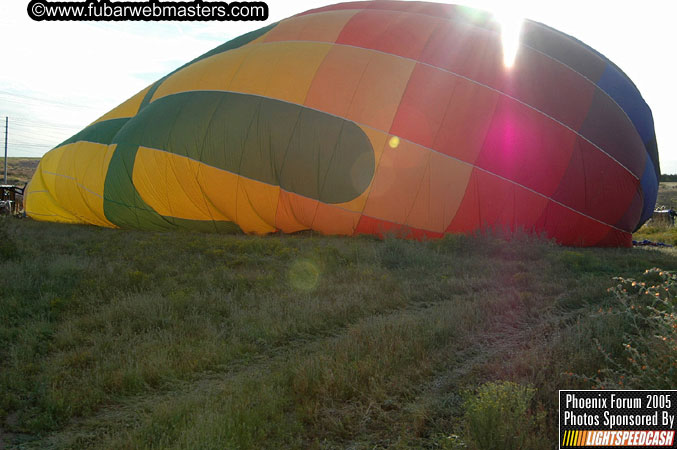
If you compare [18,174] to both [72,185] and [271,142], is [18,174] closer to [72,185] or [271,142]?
[72,185]

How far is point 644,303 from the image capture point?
574cm

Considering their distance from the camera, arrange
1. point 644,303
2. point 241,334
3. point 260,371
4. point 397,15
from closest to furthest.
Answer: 1. point 260,371
2. point 241,334
3. point 644,303
4. point 397,15

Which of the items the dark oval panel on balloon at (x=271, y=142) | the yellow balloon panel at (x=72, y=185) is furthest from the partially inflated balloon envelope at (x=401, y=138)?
the yellow balloon panel at (x=72, y=185)

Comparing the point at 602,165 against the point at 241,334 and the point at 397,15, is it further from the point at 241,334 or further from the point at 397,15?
the point at 241,334

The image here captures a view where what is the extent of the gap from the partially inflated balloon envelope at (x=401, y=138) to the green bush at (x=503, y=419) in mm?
7935

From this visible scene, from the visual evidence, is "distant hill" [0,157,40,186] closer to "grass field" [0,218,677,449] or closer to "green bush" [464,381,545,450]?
"grass field" [0,218,677,449]

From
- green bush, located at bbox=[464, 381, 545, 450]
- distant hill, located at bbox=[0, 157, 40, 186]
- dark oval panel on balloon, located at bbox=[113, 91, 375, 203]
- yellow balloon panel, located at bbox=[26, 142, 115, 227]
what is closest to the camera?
green bush, located at bbox=[464, 381, 545, 450]

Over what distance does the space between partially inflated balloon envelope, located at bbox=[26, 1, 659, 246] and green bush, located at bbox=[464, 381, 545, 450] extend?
793 cm

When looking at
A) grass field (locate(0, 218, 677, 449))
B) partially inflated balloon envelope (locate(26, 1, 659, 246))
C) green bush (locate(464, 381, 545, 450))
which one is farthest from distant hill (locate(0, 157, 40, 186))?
green bush (locate(464, 381, 545, 450))

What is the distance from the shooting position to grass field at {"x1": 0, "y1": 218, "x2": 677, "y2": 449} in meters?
3.35

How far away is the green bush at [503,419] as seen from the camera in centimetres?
290

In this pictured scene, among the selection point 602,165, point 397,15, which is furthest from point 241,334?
point 397,15

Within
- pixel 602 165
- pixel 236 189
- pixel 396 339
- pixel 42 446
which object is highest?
pixel 602 165

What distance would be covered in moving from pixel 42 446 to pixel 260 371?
5.38ft
